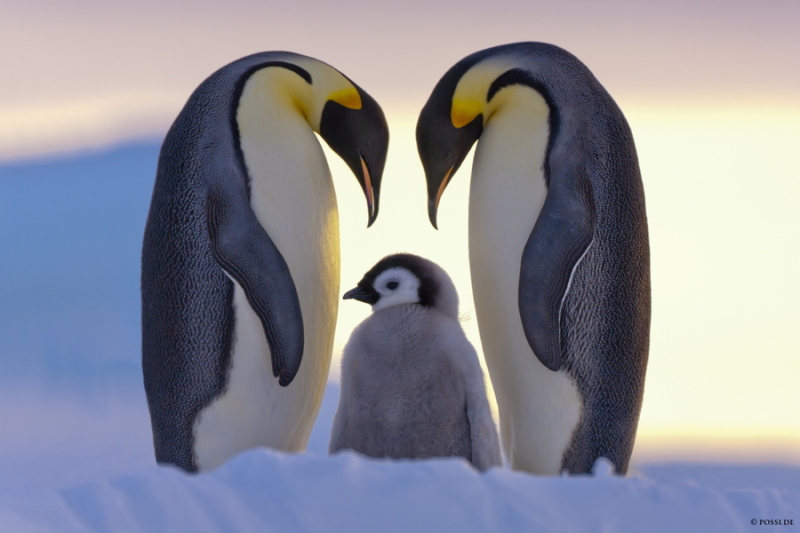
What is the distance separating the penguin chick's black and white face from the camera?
317 cm

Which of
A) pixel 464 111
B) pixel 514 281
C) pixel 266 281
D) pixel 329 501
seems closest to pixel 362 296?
pixel 266 281

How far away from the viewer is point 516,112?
11.0 feet

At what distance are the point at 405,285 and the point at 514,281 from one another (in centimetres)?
32

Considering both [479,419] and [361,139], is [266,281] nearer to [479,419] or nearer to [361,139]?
[361,139]

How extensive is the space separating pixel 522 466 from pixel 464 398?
0.42 meters

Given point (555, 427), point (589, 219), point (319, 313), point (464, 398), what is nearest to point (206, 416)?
point (319, 313)

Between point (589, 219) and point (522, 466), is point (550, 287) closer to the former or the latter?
point (589, 219)

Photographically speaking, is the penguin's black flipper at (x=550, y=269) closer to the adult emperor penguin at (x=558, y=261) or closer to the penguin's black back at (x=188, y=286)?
the adult emperor penguin at (x=558, y=261)

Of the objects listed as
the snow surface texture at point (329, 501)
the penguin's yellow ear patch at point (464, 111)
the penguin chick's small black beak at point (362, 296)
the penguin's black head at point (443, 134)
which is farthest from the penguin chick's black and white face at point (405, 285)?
the snow surface texture at point (329, 501)

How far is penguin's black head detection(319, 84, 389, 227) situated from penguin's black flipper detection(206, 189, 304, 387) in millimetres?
408

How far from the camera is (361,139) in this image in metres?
3.46

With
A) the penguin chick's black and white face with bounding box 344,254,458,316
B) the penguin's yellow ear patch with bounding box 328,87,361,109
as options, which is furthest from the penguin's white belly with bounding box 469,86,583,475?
the penguin's yellow ear patch with bounding box 328,87,361,109

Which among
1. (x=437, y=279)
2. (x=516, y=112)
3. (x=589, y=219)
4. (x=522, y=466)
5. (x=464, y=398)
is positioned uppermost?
(x=516, y=112)

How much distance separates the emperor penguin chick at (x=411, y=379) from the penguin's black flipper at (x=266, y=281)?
0.16 m
